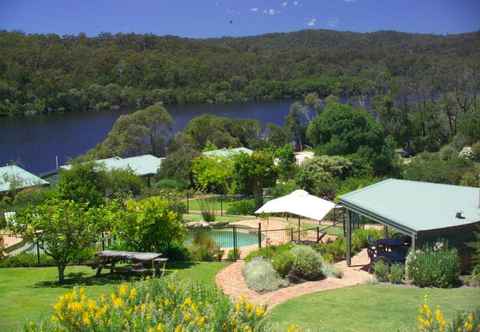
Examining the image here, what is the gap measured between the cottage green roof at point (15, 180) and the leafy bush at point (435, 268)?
24851 millimetres

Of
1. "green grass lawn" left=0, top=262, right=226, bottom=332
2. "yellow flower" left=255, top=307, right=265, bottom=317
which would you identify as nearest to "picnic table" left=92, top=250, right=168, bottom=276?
"green grass lawn" left=0, top=262, right=226, bottom=332

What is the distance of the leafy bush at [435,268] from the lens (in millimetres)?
12086

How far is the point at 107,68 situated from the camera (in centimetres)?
12825

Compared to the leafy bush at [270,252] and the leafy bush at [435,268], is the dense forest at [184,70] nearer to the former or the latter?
the leafy bush at [270,252]

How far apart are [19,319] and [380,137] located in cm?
3164

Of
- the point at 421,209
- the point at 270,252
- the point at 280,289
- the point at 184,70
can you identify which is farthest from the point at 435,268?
the point at 184,70

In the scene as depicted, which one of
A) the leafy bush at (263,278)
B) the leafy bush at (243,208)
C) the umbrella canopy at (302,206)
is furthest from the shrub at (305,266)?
the leafy bush at (243,208)

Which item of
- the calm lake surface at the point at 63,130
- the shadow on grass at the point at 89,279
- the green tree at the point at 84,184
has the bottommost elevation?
the shadow on grass at the point at 89,279

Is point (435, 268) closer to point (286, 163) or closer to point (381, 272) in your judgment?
point (381, 272)

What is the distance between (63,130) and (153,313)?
84499mm

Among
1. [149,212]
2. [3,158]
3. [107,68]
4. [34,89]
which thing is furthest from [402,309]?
[107,68]

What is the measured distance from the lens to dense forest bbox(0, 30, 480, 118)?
341 ft

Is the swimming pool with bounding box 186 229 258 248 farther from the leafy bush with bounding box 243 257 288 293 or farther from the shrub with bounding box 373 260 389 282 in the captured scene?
the shrub with bounding box 373 260 389 282

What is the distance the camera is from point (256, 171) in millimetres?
28750
